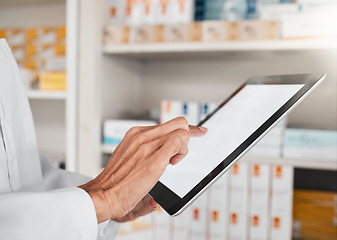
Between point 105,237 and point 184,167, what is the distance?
294mm

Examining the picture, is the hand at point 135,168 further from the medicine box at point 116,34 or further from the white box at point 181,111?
the medicine box at point 116,34

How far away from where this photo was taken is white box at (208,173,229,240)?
1297mm

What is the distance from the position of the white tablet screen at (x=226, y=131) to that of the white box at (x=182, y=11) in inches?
27.7

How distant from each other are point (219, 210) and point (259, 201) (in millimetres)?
147

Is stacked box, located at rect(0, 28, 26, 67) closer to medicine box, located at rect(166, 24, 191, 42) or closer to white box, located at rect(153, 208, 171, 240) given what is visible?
medicine box, located at rect(166, 24, 191, 42)

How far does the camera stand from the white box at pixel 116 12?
57.2 inches

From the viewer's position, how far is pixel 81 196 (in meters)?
0.51

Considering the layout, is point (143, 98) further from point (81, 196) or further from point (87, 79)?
point (81, 196)

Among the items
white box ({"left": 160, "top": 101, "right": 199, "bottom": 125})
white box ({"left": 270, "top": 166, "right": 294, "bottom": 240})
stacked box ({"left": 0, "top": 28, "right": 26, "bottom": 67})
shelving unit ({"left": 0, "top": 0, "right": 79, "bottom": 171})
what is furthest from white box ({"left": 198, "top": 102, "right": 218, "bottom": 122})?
stacked box ({"left": 0, "top": 28, "right": 26, "bottom": 67})

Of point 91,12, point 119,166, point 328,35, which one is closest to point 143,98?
point 91,12

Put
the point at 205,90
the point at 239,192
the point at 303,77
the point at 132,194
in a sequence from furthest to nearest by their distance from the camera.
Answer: the point at 205,90 < the point at 239,192 < the point at 303,77 < the point at 132,194

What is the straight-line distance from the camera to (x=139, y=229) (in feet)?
4.57

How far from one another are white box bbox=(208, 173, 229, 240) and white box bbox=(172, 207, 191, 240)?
0.08m

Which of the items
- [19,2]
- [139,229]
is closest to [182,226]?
[139,229]
